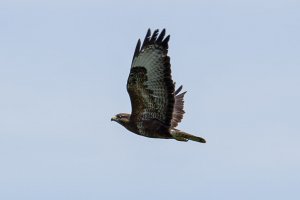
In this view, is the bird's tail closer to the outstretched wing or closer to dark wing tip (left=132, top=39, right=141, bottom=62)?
the outstretched wing

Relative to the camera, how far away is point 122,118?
30.0 metres

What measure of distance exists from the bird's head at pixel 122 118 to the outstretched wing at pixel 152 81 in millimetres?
385

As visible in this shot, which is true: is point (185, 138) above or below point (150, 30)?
below

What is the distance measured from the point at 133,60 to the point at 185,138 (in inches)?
77.3

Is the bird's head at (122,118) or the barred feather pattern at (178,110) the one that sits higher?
the barred feather pattern at (178,110)

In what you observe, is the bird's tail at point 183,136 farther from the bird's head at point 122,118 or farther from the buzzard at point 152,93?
the bird's head at point 122,118

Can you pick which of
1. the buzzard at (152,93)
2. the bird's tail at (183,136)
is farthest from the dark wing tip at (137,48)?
the bird's tail at (183,136)

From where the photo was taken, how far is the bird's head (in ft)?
98.4

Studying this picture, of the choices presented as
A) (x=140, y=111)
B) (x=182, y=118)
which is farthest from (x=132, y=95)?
(x=182, y=118)

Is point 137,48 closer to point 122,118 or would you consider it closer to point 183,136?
point 122,118

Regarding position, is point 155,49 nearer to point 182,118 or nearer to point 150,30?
point 150,30

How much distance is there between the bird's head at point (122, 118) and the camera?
98.4 feet

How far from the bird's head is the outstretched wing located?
38cm

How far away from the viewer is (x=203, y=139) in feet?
96.2
